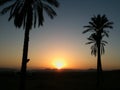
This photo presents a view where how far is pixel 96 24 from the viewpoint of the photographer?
41.5 metres

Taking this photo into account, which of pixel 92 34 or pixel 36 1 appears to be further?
pixel 92 34

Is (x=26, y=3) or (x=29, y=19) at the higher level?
(x=26, y=3)

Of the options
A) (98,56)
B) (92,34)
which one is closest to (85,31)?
(92,34)

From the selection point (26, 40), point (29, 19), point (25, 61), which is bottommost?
point (25, 61)

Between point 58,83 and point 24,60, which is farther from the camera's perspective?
point 58,83

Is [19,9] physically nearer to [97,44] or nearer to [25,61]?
[25,61]

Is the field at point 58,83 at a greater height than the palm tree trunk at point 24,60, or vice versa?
the palm tree trunk at point 24,60

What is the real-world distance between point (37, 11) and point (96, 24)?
61.9 feet

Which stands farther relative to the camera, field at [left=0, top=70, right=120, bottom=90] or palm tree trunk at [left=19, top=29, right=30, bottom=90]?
field at [left=0, top=70, right=120, bottom=90]

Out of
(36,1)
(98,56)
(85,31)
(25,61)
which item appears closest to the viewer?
(25,61)

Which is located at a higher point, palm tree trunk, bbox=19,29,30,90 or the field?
palm tree trunk, bbox=19,29,30,90

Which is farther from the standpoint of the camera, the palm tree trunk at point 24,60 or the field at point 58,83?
A: the field at point 58,83

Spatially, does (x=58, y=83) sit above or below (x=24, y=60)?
below

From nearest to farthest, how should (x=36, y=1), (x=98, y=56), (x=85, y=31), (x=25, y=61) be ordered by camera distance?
(x=25, y=61), (x=36, y=1), (x=98, y=56), (x=85, y=31)
